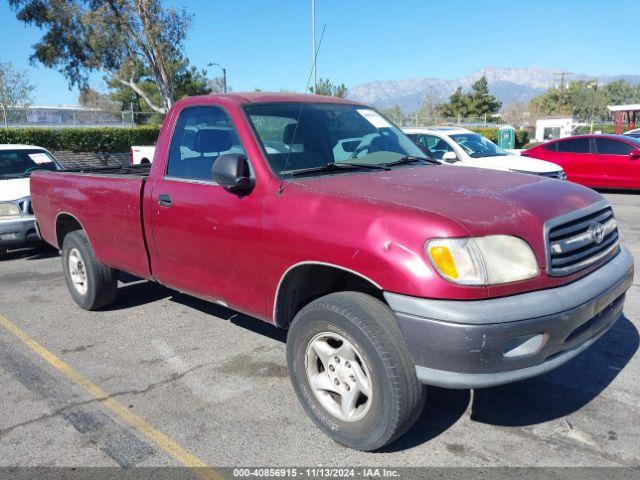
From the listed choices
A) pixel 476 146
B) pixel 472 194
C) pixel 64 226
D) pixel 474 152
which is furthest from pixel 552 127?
pixel 472 194

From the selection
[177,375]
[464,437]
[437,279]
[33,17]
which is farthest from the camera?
[33,17]

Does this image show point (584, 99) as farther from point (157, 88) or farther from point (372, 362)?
point (372, 362)

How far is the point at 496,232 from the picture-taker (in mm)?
2707

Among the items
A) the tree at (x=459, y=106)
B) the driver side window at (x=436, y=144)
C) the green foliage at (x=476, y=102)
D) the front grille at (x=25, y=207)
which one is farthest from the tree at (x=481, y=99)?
the front grille at (x=25, y=207)

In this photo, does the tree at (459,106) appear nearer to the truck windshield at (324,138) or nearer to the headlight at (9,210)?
the headlight at (9,210)

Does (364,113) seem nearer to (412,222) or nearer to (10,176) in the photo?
(412,222)

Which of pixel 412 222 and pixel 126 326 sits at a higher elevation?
pixel 412 222

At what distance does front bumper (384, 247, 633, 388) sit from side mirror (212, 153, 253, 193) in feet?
3.94

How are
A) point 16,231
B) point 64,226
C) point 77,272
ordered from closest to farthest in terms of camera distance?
1. point 77,272
2. point 64,226
3. point 16,231

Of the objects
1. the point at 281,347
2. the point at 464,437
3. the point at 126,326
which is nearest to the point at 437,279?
the point at 464,437

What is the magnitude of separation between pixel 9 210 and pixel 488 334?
7285 millimetres

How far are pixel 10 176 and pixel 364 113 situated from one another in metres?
6.56

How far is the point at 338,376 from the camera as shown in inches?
122

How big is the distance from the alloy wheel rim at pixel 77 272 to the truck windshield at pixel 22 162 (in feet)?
12.9
